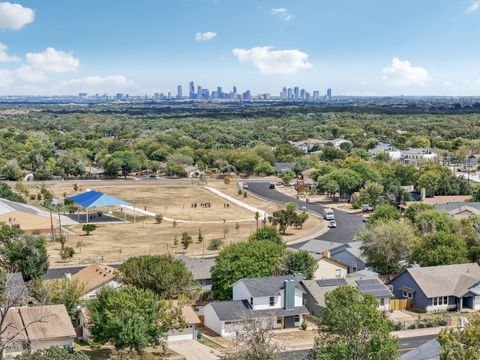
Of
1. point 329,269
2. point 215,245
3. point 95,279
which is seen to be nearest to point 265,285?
point 329,269

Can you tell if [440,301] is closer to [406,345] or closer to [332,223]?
[406,345]

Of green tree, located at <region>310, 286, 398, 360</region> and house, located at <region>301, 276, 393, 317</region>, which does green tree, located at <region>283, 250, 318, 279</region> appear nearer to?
house, located at <region>301, 276, 393, 317</region>

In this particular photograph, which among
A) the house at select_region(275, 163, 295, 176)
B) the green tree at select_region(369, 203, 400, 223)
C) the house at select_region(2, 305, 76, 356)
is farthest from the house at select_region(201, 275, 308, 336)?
the house at select_region(275, 163, 295, 176)

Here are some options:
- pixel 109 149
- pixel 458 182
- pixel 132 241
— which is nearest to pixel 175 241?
pixel 132 241

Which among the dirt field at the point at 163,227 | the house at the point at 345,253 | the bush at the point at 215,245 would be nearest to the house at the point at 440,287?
the house at the point at 345,253

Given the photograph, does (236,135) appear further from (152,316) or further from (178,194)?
(152,316)
